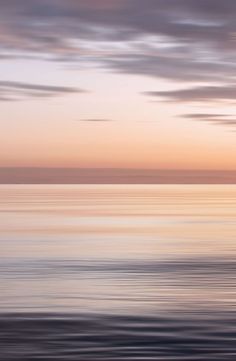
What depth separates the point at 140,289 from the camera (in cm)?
1773

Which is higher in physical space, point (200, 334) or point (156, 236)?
point (156, 236)

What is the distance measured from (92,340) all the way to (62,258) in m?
12.2

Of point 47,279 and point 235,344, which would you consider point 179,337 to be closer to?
point 235,344

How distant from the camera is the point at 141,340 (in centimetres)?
1259

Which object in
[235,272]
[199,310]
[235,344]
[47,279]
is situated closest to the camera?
[235,344]

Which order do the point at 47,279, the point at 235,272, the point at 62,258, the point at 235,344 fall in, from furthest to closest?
the point at 62,258, the point at 235,272, the point at 47,279, the point at 235,344

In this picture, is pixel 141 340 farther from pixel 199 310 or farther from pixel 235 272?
pixel 235 272

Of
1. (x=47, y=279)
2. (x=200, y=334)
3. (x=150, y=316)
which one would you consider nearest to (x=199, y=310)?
(x=150, y=316)

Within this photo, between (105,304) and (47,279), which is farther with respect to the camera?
(47,279)

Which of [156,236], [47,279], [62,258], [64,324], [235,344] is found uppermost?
[156,236]

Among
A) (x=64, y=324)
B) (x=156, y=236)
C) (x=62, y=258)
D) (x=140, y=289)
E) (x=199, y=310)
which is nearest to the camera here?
(x=64, y=324)

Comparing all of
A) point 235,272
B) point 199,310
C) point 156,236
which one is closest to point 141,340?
point 199,310

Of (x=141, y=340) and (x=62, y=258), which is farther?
(x=62, y=258)

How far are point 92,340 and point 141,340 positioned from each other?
32.4 inches
